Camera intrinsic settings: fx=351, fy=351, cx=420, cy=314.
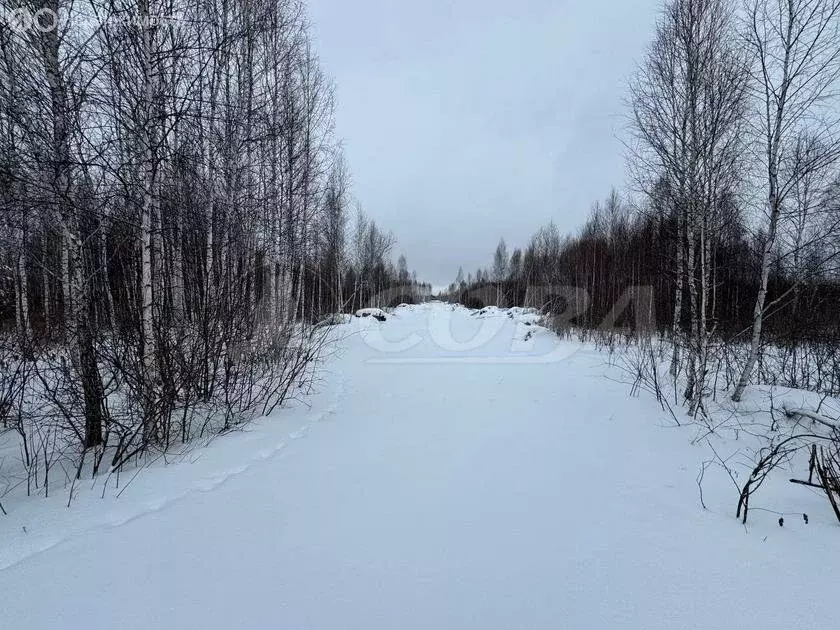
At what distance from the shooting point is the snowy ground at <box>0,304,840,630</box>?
1543mm

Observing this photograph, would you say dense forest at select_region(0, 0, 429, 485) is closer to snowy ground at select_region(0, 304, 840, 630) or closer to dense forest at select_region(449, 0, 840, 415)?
snowy ground at select_region(0, 304, 840, 630)

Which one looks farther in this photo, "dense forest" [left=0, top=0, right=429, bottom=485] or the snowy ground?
"dense forest" [left=0, top=0, right=429, bottom=485]

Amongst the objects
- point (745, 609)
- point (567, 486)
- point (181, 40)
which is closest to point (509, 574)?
point (745, 609)

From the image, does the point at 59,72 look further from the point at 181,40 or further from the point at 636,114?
the point at 636,114

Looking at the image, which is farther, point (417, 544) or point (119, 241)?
point (119, 241)

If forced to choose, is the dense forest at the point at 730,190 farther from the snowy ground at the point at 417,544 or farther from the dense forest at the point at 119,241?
the dense forest at the point at 119,241

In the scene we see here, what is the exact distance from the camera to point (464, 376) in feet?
23.9

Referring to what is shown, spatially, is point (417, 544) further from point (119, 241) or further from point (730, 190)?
point (730, 190)

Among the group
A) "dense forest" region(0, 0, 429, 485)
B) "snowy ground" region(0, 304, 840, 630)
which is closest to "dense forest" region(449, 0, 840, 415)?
"snowy ground" region(0, 304, 840, 630)

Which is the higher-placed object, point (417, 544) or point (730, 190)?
point (730, 190)

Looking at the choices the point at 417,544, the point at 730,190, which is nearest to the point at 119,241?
the point at 417,544

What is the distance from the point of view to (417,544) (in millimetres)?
1999

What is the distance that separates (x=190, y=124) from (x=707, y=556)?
5.87 meters

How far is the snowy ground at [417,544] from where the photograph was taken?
1543mm
